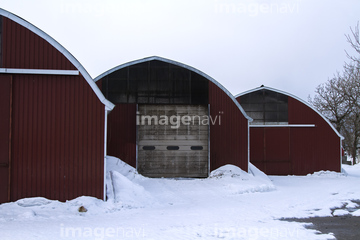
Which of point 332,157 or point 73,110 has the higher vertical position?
point 73,110

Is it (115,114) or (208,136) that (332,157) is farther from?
(115,114)

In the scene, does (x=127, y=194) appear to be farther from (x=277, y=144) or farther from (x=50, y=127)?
(x=277, y=144)

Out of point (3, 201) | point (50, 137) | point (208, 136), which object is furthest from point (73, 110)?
point (208, 136)

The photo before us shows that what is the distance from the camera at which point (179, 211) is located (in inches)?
410

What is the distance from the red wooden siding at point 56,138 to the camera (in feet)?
35.7

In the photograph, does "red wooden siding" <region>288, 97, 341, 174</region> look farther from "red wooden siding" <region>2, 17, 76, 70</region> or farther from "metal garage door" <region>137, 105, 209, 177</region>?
"red wooden siding" <region>2, 17, 76, 70</region>

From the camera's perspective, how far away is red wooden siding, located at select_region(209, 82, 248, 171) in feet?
57.3

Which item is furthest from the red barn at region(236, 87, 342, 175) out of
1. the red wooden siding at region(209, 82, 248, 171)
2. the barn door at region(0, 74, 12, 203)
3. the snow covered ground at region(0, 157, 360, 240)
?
the barn door at region(0, 74, 12, 203)

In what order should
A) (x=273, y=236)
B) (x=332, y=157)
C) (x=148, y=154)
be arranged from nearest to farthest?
(x=273, y=236) → (x=148, y=154) → (x=332, y=157)

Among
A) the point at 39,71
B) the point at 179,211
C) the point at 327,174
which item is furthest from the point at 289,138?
the point at 39,71

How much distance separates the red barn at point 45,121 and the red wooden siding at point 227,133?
23.7 ft

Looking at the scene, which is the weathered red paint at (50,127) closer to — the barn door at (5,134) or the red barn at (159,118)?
the barn door at (5,134)

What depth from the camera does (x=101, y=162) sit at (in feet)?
36.9

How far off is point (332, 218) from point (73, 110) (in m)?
7.60
